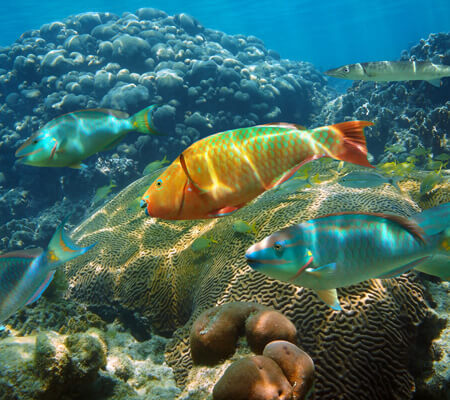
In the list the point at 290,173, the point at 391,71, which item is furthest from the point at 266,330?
the point at 391,71

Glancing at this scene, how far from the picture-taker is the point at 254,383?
5.57 ft

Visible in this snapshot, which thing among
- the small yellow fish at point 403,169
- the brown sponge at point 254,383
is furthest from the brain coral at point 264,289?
the brown sponge at point 254,383

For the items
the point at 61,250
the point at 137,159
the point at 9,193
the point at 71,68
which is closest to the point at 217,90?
the point at 137,159

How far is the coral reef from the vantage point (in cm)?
920

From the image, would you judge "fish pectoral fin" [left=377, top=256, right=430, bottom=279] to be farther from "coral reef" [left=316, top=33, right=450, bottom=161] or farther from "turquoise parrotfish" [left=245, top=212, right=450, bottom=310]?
"coral reef" [left=316, top=33, right=450, bottom=161]

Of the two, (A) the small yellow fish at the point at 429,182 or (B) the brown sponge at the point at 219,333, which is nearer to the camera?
(B) the brown sponge at the point at 219,333

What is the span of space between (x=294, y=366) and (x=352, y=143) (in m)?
1.51

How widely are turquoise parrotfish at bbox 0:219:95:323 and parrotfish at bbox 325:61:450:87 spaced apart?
4.78m

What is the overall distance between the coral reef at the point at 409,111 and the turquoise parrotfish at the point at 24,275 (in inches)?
405

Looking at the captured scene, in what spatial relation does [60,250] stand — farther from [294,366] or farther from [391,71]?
[391,71]

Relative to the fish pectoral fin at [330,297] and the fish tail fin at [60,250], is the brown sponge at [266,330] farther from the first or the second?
the fish tail fin at [60,250]

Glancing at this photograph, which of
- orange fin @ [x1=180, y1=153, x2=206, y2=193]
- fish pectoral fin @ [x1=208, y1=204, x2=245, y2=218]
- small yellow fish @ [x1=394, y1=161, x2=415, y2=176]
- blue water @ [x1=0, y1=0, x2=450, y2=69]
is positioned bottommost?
small yellow fish @ [x1=394, y1=161, x2=415, y2=176]

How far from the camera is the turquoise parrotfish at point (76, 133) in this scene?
2525 mm

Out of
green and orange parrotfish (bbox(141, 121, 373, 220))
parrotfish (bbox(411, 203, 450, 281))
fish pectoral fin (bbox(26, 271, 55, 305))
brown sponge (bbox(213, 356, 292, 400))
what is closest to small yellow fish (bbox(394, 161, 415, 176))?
parrotfish (bbox(411, 203, 450, 281))
